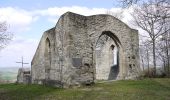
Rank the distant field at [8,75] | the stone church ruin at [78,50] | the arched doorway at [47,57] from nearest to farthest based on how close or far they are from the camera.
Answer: the stone church ruin at [78,50], the arched doorway at [47,57], the distant field at [8,75]

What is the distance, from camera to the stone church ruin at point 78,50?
16.0 meters

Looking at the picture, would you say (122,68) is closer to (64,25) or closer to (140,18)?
(64,25)

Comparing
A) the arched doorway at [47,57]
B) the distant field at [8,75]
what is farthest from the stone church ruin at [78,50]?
the distant field at [8,75]

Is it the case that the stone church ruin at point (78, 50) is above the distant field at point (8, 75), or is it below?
above

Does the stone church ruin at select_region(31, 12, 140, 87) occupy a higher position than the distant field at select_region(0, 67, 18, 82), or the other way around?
the stone church ruin at select_region(31, 12, 140, 87)

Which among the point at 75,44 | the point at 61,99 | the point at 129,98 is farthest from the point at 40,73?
the point at 129,98

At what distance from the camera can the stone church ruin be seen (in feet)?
52.5

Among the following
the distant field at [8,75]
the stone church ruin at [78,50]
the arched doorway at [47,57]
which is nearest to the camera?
the stone church ruin at [78,50]

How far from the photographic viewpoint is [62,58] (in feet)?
54.2

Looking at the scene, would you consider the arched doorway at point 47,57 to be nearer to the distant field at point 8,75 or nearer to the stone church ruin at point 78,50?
the stone church ruin at point 78,50

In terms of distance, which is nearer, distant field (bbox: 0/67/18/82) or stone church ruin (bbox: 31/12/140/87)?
stone church ruin (bbox: 31/12/140/87)

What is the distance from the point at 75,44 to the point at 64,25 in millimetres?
1361

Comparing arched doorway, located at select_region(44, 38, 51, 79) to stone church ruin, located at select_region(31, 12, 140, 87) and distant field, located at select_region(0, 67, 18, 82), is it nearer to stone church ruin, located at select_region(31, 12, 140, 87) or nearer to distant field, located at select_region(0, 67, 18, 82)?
stone church ruin, located at select_region(31, 12, 140, 87)

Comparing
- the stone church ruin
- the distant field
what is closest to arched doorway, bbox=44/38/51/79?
the stone church ruin
